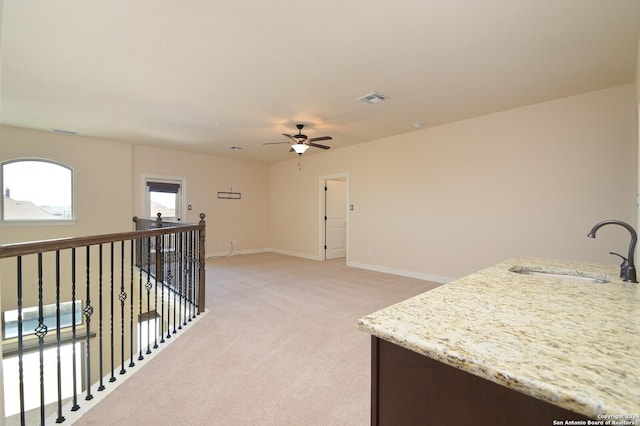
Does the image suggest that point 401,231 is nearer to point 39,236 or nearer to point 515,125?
point 515,125

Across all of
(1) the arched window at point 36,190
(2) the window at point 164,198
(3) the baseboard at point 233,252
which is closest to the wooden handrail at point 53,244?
(1) the arched window at point 36,190

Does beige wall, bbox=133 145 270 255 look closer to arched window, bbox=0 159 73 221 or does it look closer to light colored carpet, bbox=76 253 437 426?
arched window, bbox=0 159 73 221

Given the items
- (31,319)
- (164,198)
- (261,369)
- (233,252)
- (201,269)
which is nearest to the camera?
(261,369)

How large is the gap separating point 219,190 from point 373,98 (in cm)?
501

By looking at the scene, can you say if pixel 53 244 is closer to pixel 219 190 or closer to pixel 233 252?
pixel 219 190

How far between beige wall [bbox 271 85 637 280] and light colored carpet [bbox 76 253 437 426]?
56.9 inches

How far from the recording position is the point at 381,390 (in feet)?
2.83

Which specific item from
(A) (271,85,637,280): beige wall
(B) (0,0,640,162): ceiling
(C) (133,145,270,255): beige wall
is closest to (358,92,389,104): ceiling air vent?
(B) (0,0,640,162): ceiling

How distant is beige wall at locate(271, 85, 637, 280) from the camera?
133 inches

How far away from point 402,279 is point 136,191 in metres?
5.64

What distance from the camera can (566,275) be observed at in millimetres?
1677

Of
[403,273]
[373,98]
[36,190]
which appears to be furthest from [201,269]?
[36,190]

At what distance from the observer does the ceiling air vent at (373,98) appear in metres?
3.50

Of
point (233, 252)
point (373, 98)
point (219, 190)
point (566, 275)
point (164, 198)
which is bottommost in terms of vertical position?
point (233, 252)
